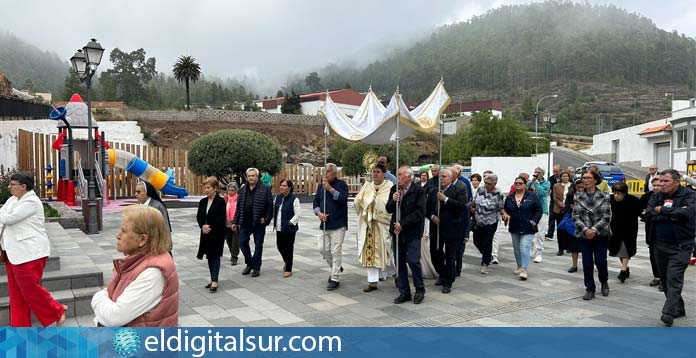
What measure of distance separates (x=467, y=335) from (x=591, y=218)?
8.45 feet

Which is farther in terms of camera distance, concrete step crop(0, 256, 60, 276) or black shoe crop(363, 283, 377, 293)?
black shoe crop(363, 283, 377, 293)

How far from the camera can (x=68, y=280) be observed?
19.9 ft

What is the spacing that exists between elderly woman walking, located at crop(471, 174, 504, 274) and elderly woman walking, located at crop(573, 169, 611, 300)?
150 cm

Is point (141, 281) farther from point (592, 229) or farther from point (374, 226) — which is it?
point (592, 229)

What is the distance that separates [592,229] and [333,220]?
3.28 m

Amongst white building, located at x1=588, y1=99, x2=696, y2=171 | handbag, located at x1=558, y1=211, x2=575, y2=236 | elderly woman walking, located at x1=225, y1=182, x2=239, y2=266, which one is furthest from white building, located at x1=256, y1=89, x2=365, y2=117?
handbag, located at x1=558, y1=211, x2=575, y2=236

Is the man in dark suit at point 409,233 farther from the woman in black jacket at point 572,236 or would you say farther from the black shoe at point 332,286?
the woman in black jacket at point 572,236

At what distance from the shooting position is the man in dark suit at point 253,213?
7.71 m

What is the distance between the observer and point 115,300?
7.95ft

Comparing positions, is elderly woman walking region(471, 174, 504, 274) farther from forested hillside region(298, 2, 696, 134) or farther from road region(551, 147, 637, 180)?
forested hillside region(298, 2, 696, 134)

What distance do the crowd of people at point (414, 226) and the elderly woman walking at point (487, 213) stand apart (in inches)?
0.6

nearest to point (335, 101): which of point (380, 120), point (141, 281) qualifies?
point (380, 120)

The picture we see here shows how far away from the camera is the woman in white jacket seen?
475 cm

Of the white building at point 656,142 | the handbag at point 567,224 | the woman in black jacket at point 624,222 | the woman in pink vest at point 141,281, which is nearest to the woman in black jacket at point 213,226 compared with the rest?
the woman in pink vest at point 141,281
